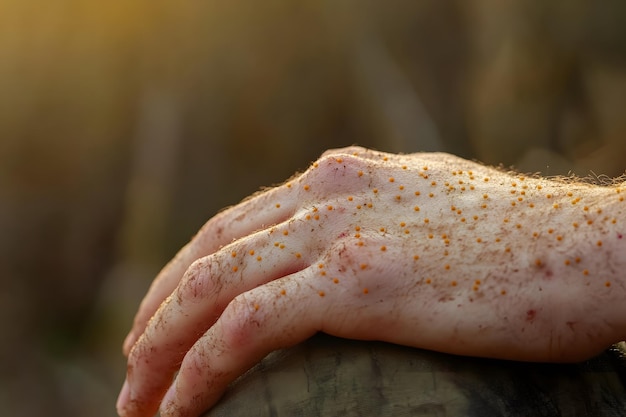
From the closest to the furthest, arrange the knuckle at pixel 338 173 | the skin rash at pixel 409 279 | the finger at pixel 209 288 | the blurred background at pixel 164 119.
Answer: the skin rash at pixel 409 279 → the finger at pixel 209 288 → the knuckle at pixel 338 173 → the blurred background at pixel 164 119

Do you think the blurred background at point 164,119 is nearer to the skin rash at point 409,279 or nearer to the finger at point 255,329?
the skin rash at point 409,279

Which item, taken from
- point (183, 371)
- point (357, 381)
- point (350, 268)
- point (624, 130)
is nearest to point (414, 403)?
point (357, 381)

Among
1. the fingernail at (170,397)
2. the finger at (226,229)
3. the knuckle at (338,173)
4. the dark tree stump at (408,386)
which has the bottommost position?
the fingernail at (170,397)

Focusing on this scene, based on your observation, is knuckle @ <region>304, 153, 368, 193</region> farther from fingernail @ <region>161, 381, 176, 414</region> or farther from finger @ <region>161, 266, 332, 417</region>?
fingernail @ <region>161, 381, 176, 414</region>

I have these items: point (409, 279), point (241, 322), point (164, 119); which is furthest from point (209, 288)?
point (164, 119)

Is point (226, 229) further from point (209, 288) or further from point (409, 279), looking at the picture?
point (409, 279)

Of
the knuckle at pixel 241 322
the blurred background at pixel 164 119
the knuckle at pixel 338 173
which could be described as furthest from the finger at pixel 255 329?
the blurred background at pixel 164 119

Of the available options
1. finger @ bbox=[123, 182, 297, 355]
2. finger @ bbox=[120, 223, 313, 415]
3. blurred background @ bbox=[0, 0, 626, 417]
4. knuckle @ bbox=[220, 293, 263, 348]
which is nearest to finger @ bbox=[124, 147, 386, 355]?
finger @ bbox=[123, 182, 297, 355]
